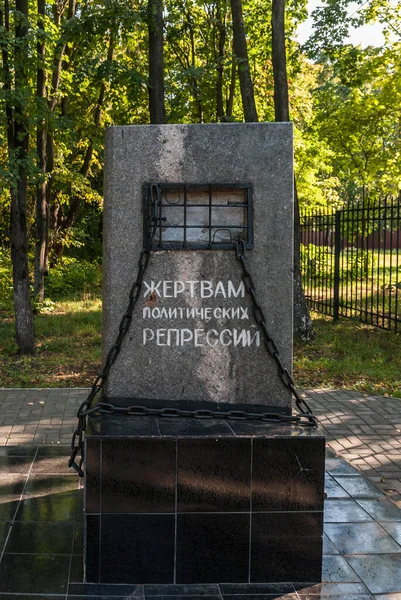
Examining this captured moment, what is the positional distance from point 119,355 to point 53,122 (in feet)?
27.8

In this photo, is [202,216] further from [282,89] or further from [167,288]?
[282,89]

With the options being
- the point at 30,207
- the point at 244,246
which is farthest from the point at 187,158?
the point at 30,207

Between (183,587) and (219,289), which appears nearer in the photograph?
(183,587)

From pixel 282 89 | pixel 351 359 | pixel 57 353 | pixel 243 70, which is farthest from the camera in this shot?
pixel 243 70

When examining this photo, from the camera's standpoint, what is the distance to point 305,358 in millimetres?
11633

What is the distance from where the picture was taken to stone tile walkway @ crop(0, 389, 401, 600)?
3.80 m

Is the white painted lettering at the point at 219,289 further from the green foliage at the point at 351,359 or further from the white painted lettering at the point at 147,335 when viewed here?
the green foliage at the point at 351,359

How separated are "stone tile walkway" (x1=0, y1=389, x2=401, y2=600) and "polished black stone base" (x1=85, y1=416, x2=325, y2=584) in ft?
0.35

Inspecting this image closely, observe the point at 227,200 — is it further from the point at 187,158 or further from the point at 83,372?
the point at 83,372

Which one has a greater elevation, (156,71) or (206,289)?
(156,71)

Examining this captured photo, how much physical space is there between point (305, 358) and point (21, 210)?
199 inches

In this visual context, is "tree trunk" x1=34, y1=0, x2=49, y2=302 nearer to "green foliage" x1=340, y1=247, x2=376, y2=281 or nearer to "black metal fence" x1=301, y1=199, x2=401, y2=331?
"black metal fence" x1=301, y1=199, x2=401, y2=331

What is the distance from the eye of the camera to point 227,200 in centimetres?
439

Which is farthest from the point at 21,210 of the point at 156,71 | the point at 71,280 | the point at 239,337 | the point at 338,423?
the point at 71,280
